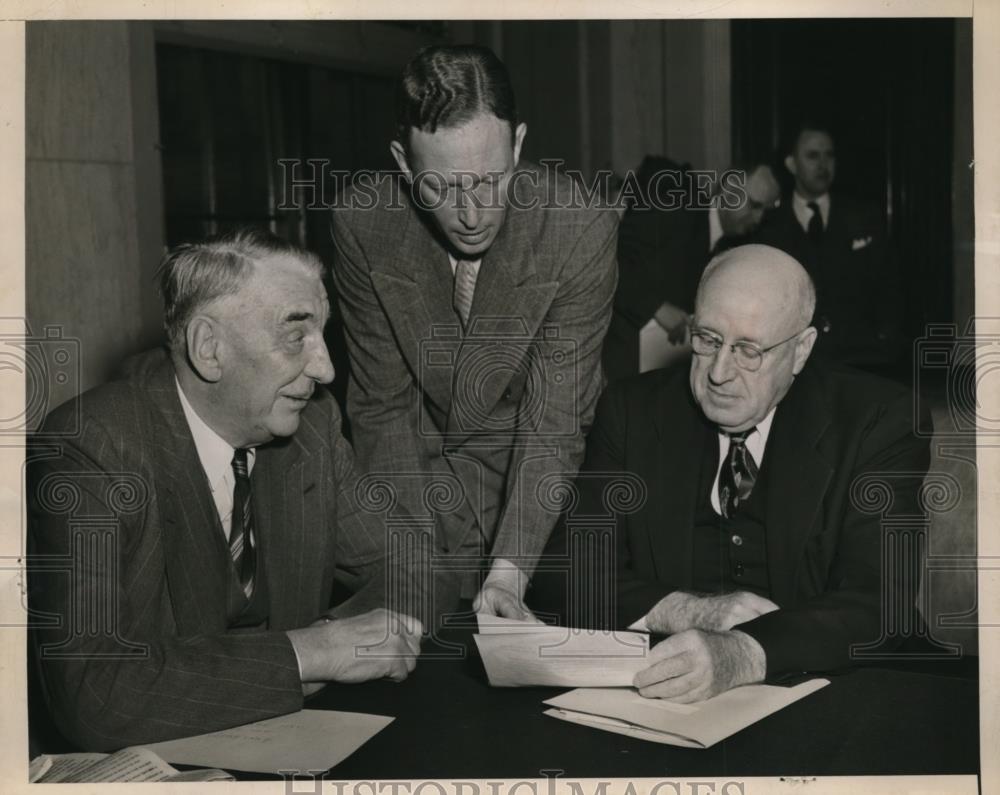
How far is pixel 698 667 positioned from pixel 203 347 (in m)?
1.28

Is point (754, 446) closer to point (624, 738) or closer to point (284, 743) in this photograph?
point (624, 738)

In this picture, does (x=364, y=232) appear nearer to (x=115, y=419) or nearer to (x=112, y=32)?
(x=115, y=419)

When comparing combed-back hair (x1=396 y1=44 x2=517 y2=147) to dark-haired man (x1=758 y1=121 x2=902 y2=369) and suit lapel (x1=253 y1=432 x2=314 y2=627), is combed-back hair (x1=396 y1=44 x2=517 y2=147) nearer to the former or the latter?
suit lapel (x1=253 y1=432 x2=314 y2=627)

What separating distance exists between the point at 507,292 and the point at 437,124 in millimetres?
506

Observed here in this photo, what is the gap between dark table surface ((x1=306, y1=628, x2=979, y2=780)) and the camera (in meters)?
2.13

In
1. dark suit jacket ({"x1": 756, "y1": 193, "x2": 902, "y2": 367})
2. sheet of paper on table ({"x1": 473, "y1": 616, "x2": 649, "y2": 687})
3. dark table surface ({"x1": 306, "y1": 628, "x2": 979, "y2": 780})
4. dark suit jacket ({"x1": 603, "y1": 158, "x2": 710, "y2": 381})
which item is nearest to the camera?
dark table surface ({"x1": 306, "y1": 628, "x2": 979, "y2": 780})

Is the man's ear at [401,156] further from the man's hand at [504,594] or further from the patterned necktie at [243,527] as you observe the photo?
the man's hand at [504,594]

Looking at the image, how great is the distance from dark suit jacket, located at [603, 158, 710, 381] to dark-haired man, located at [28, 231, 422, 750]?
2041 millimetres

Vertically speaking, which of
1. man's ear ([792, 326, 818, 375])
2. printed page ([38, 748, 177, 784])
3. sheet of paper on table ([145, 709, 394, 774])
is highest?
Answer: man's ear ([792, 326, 818, 375])

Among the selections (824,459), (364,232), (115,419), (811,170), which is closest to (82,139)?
(364,232)

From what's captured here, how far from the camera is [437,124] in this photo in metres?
2.70

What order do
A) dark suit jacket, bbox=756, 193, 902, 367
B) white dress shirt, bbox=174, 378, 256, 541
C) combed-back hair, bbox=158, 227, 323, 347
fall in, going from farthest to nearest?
dark suit jacket, bbox=756, 193, 902, 367
white dress shirt, bbox=174, 378, 256, 541
combed-back hair, bbox=158, 227, 323, 347

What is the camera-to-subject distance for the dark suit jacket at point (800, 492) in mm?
2750

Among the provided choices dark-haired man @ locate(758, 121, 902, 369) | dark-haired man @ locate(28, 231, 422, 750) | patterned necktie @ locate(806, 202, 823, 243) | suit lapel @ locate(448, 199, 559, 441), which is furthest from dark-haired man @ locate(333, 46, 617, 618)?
patterned necktie @ locate(806, 202, 823, 243)
